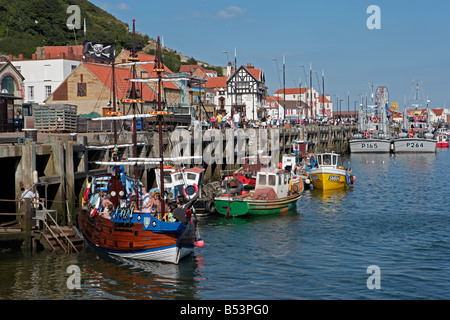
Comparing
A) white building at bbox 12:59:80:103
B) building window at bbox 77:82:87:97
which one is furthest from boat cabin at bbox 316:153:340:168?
white building at bbox 12:59:80:103

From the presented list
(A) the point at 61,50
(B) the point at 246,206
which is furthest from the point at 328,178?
(A) the point at 61,50

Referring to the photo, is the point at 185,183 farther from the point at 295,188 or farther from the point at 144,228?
the point at 144,228

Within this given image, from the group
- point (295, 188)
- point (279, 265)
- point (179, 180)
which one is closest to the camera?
point (279, 265)

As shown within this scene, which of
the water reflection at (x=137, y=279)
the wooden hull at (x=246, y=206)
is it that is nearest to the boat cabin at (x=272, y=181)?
the wooden hull at (x=246, y=206)

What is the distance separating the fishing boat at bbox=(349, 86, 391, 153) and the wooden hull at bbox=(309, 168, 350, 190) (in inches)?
2063

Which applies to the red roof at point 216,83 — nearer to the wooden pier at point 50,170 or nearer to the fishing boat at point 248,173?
the fishing boat at point 248,173

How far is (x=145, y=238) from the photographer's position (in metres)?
24.2

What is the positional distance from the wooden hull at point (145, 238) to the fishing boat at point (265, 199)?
1034 centimetres

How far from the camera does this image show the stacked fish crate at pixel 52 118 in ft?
126

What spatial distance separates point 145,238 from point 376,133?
89931 mm

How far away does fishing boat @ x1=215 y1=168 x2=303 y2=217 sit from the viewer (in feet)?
117
